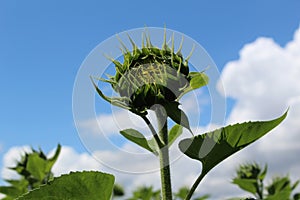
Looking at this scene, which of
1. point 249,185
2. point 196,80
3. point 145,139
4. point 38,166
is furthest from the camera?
point 249,185

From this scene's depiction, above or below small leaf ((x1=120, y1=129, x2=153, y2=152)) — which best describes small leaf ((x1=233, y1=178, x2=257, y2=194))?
above

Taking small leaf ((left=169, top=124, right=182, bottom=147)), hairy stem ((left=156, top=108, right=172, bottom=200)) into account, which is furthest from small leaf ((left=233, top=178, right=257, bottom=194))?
hairy stem ((left=156, top=108, right=172, bottom=200))

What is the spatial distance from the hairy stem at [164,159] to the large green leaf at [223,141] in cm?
9

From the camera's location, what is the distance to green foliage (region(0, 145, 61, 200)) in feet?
15.8

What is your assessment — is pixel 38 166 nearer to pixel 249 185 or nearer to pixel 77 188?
pixel 249 185

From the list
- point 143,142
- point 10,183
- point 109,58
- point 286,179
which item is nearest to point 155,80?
point 109,58

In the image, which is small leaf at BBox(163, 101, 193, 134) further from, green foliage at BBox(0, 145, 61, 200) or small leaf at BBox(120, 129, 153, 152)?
green foliage at BBox(0, 145, 61, 200)

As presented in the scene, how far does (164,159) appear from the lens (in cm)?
152

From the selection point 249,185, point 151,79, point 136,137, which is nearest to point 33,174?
point 249,185

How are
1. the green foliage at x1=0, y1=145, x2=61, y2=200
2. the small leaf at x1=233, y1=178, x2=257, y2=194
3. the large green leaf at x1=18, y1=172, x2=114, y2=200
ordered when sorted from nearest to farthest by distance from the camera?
the large green leaf at x1=18, y1=172, x2=114, y2=200, the green foliage at x1=0, y1=145, x2=61, y2=200, the small leaf at x1=233, y1=178, x2=257, y2=194

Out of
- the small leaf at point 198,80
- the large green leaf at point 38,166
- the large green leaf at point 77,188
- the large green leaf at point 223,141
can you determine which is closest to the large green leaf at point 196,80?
the small leaf at point 198,80

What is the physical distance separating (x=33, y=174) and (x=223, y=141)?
3687 mm

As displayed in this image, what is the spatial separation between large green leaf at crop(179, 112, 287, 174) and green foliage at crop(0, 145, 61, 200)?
3331 mm

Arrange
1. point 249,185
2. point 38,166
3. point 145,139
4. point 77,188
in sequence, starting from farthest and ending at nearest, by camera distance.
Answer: point 249,185
point 38,166
point 145,139
point 77,188
